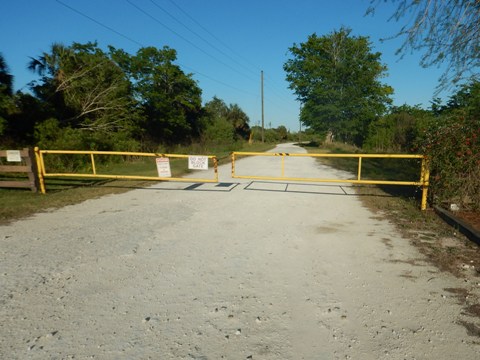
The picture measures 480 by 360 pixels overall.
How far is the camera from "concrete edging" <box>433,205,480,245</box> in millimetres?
4591

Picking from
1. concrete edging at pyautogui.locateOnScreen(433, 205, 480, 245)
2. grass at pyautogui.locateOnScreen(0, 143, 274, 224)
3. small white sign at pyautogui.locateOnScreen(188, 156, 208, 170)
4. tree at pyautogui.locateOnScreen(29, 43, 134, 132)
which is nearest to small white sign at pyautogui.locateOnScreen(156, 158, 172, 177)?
small white sign at pyautogui.locateOnScreen(188, 156, 208, 170)

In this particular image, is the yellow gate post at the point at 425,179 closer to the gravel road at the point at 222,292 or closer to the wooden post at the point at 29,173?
the gravel road at the point at 222,292

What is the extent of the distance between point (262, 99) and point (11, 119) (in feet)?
121

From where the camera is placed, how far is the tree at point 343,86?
1513 inches

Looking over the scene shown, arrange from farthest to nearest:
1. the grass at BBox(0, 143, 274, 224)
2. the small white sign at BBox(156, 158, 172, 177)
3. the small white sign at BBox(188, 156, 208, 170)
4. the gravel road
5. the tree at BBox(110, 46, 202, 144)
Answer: the tree at BBox(110, 46, 202, 144) < the small white sign at BBox(156, 158, 172, 177) < the small white sign at BBox(188, 156, 208, 170) < the grass at BBox(0, 143, 274, 224) < the gravel road

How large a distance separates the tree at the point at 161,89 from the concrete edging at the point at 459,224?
2606cm

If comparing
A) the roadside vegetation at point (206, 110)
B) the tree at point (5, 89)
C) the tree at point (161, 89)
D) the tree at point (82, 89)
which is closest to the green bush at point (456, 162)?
the roadside vegetation at point (206, 110)

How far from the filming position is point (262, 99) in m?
45.9

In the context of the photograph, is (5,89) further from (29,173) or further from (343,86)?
(343,86)

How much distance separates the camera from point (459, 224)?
5113 mm

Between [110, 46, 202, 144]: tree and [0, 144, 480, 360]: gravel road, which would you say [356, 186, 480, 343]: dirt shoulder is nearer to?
[0, 144, 480, 360]: gravel road

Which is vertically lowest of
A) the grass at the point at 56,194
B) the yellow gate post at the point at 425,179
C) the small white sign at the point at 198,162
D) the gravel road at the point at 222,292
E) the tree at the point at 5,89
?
the gravel road at the point at 222,292

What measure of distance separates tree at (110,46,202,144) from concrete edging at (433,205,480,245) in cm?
2606

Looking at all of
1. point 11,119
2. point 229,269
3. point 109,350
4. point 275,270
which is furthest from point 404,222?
point 11,119
